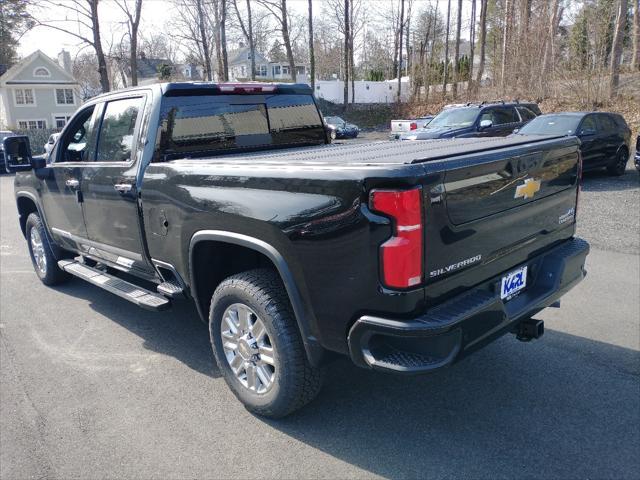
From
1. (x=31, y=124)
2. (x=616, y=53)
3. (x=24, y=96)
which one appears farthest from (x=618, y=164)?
(x=24, y=96)

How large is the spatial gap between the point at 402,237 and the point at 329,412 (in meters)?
1.55

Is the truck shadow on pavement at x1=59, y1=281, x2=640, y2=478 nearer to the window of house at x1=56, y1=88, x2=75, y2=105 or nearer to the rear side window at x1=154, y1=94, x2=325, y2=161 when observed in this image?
the rear side window at x1=154, y1=94, x2=325, y2=161

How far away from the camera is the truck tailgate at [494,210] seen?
2.67 meters

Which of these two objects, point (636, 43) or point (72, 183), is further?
point (636, 43)

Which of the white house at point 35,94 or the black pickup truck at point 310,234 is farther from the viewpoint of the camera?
the white house at point 35,94

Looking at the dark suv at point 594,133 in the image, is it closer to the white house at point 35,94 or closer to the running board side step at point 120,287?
the running board side step at point 120,287

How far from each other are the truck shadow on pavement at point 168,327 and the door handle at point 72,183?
1.34m

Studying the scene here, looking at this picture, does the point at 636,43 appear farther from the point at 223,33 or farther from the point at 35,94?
the point at 35,94

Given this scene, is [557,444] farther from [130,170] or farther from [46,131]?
[46,131]

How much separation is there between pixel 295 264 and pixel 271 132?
232cm

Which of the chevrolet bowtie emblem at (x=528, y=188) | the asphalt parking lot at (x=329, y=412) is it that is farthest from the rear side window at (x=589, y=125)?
the chevrolet bowtie emblem at (x=528, y=188)

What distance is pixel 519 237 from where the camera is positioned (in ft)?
10.6

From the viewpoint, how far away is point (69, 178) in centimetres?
507

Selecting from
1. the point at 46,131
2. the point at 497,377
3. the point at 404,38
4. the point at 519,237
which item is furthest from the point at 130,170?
the point at 404,38
